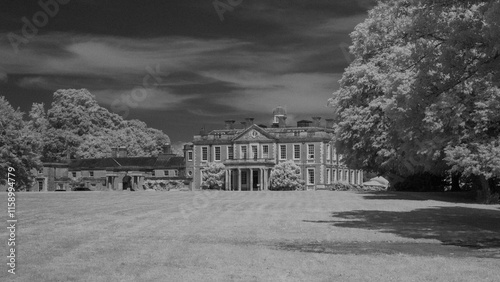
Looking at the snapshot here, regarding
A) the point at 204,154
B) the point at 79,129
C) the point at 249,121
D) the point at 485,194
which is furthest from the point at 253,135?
the point at 485,194

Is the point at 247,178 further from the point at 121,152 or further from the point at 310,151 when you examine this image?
the point at 121,152

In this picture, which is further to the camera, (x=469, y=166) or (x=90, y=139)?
(x=90, y=139)

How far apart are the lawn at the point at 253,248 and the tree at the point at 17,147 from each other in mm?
34902

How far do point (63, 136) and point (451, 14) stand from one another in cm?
9389

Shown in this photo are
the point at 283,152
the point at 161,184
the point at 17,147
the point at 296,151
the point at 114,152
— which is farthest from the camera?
the point at 114,152

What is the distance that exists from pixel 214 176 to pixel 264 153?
8.36 meters

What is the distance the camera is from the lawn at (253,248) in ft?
36.7

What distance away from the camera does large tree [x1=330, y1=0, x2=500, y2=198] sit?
17.2 m

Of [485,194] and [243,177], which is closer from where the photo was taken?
[485,194]

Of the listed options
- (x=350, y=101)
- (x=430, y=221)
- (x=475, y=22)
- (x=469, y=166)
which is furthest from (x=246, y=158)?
(x=475, y=22)

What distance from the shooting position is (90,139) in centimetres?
10812

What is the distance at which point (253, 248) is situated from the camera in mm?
14680

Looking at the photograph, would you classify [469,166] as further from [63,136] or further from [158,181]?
[63,136]

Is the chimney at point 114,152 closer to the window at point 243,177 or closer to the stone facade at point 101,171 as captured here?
the stone facade at point 101,171
